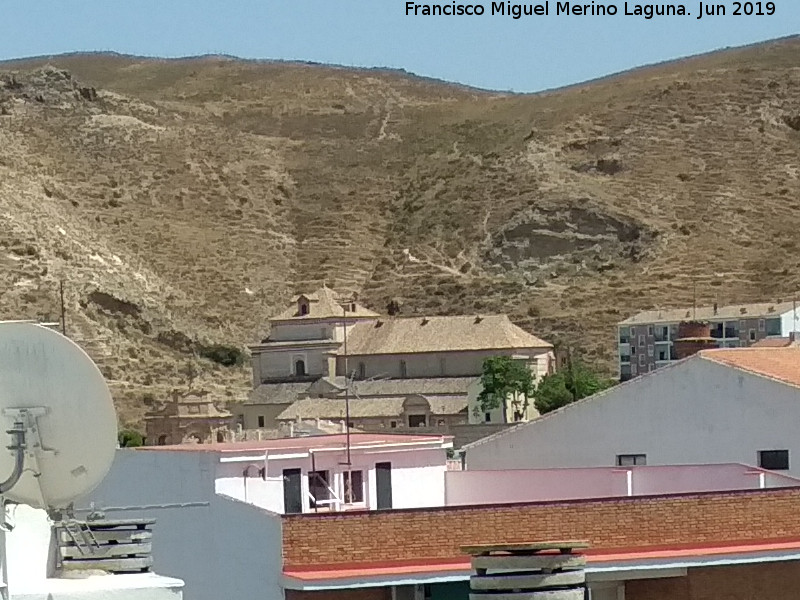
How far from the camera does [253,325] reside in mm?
124125

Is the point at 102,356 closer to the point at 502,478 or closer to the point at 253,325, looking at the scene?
the point at 253,325

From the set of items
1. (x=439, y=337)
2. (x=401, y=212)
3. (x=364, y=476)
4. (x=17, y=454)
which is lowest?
(x=17, y=454)

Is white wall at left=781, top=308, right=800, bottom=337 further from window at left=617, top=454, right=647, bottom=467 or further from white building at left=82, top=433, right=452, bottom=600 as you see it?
white building at left=82, top=433, right=452, bottom=600

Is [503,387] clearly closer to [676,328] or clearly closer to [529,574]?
[676,328]

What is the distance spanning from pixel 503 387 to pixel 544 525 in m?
70.1

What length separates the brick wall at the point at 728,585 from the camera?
587 inches

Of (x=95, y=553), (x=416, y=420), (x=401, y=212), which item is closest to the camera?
(x=95, y=553)

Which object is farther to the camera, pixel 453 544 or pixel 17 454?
pixel 453 544

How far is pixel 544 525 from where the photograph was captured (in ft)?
49.7

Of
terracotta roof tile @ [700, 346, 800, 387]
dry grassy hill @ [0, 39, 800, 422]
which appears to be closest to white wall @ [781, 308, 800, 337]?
dry grassy hill @ [0, 39, 800, 422]

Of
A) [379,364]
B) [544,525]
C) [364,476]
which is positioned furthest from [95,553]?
[379,364]

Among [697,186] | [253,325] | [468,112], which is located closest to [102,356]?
[253,325]

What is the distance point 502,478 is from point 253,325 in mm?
104224

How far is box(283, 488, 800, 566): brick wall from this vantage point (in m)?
14.7
